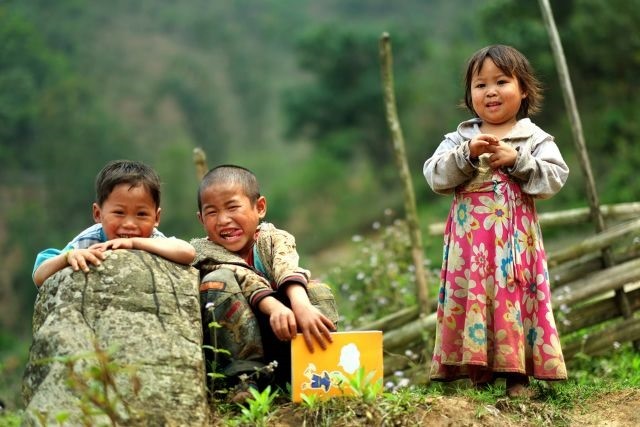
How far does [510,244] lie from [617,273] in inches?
88.3

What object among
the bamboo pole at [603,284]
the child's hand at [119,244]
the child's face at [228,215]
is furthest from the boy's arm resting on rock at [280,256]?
the bamboo pole at [603,284]

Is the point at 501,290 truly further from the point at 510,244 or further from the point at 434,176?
the point at 434,176

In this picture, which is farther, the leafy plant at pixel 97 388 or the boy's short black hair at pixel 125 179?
the boy's short black hair at pixel 125 179

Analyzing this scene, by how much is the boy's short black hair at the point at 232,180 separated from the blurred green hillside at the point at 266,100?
6.97 m

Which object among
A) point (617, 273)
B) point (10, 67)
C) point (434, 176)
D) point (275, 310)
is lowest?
point (617, 273)

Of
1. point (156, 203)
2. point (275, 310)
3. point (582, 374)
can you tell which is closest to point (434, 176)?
point (275, 310)

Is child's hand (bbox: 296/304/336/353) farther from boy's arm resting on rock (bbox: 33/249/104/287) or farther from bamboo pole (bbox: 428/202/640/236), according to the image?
bamboo pole (bbox: 428/202/640/236)

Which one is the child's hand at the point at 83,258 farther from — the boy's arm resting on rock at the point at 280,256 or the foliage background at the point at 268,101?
the foliage background at the point at 268,101

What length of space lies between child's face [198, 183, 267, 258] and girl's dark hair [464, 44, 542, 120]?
1033 mm

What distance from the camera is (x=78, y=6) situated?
40094mm

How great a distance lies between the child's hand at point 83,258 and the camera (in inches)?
116

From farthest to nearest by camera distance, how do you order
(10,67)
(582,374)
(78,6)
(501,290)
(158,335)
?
(78,6) → (10,67) → (582,374) → (501,290) → (158,335)

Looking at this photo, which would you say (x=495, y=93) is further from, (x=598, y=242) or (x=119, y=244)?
(x=598, y=242)

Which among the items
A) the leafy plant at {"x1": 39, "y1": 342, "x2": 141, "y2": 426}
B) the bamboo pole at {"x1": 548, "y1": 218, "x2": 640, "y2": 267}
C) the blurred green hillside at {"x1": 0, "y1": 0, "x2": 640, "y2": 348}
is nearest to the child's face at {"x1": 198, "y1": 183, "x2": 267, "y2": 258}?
the leafy plant at {"x1": 39, "y1": 342, "x2": 141, "y2": 426}
